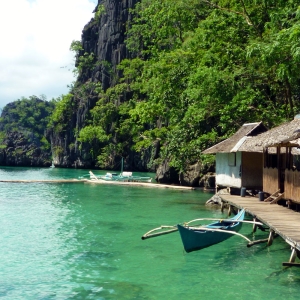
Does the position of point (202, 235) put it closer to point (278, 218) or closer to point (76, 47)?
point (278, 218)

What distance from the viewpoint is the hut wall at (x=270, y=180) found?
53.6 feet

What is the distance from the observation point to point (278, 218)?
1245 cm

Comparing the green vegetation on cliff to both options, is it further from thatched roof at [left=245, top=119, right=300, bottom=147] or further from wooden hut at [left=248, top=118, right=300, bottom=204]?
wooden hut at [left=248, top=118, right=300, bottom=204]

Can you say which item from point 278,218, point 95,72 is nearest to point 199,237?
point 278,218

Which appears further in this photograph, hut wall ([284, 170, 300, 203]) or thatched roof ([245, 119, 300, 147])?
thatched roof ([245, 119, 300, 147])

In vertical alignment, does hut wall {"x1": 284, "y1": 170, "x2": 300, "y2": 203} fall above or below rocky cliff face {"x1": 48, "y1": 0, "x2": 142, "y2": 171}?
below

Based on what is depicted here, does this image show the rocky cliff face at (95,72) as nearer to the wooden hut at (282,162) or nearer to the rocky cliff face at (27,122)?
the rocky cliff face at (27,122)

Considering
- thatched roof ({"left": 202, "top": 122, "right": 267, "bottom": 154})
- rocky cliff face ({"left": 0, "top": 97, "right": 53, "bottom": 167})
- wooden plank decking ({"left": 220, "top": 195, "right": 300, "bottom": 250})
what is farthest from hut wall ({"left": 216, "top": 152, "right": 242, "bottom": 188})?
rocky cliff face ({"left": 0, "top": 97, "right": 53, "bottom": 167})

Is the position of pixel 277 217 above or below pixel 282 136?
below

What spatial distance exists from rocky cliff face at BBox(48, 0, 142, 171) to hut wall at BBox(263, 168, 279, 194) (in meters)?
50.8

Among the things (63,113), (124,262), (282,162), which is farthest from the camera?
(63,113)

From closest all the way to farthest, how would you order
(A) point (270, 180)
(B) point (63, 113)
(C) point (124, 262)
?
1. (C) point (124, 262)
2. (A) point (270, 180)
3. (B) point (63, 113)

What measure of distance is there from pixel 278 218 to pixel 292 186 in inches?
80.3

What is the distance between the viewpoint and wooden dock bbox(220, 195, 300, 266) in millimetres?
9938
